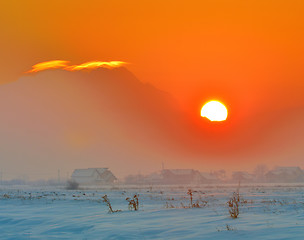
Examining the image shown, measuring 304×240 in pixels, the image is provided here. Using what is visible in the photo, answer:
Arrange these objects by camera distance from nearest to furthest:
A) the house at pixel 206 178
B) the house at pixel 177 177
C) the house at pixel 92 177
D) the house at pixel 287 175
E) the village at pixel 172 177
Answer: the house at pixel 92 177
the village at pixel 172 177
the house at pixel 177 177
the house at pixel 287 175
the house at pixel 206 178

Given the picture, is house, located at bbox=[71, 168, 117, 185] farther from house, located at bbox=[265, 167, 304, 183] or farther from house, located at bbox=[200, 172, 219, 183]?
house, located at bbox=[265, 167, 304, 183]

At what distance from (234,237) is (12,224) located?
10270 mm

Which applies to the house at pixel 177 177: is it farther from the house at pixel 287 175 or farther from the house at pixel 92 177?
the house at pixel 287 175

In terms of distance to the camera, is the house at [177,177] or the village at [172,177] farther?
the house at [177,177]

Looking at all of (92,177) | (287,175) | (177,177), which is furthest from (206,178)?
(92,177)

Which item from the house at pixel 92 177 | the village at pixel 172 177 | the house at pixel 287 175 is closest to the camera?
the house at pixel 92 177

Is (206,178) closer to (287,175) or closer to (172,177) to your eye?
(172,177)

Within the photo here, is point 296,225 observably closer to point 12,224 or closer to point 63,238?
point 63,238

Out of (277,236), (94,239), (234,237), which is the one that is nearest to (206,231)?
(234,237)

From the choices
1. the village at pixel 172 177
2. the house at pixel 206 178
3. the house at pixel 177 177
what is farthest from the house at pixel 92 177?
the house at pixel 206 178

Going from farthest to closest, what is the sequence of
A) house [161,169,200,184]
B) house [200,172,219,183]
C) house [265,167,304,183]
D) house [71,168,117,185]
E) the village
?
house [200,172,219,183]
house [265,167,304,183]
house [161,169,200,184]
the village
house [71,168,117,185]

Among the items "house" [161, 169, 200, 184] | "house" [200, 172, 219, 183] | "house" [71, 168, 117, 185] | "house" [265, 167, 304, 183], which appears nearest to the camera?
"house" [71, 168, 117, 185]

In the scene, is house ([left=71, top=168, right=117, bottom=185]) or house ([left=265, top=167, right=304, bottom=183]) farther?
house ([left=265, top=167, right=304, bottom=183])

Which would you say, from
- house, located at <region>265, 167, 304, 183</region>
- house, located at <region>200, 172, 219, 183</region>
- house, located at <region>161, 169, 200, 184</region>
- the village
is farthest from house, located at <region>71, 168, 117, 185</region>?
house, located at <region>265, 167, 304, 183</region>
